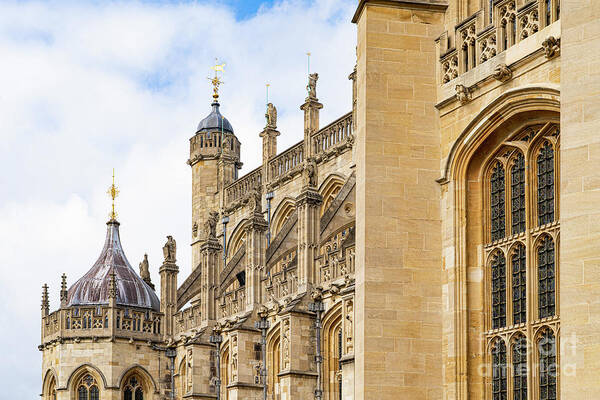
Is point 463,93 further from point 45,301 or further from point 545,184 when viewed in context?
point 45,301

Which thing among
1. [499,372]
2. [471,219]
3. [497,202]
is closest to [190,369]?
[471,219]

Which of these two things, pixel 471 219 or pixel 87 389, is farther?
pixel 87 389

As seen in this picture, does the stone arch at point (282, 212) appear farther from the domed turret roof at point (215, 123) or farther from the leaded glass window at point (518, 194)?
the leaded glass window at point (518, 194)

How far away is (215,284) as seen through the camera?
43.5 m

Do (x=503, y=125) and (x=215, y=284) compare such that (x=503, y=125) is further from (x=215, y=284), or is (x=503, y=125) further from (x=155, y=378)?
(x=155, y=378)

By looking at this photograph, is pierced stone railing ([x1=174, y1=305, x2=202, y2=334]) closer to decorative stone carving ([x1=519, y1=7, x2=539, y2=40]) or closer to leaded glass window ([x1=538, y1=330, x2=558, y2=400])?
leaded glass window ([x1=538, y1=330, x2=558, y2=400])

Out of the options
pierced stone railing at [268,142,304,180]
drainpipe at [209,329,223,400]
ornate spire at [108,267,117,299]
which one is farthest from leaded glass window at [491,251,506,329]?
ornate spire at [108,267,117,299]

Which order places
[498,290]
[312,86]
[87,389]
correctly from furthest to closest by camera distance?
[87,389] → [312,86] → [498,290]

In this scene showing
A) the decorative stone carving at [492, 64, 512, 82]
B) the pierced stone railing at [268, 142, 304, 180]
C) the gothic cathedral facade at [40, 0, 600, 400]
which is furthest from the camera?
the pierced stone railing at [268, 142, 304, 180]

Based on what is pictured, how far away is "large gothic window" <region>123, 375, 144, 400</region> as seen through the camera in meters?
46.9

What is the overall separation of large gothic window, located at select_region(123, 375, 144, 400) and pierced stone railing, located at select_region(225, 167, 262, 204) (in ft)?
28.5

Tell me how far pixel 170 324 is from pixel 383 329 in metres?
30.9

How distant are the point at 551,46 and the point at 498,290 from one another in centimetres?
351

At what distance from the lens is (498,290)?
17156mm
